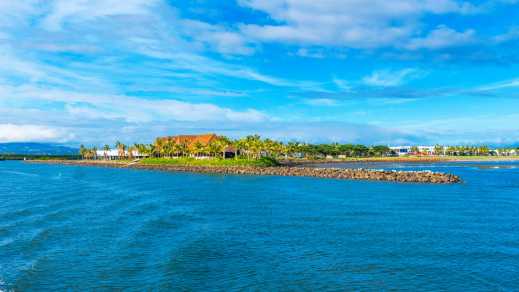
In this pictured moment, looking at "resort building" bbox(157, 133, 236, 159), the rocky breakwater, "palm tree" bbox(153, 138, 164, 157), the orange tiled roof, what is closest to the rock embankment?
the rocky breakwater

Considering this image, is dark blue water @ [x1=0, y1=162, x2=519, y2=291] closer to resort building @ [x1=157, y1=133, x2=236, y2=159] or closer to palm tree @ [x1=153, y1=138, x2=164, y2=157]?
resort building @ [x1=157, y1=133, x2=236, y2=159]

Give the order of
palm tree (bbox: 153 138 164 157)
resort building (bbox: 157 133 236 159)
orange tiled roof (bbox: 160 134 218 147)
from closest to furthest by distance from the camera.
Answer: resort building (bbox: 157 133 236 159) → palm tree (bbox: 153 138 164 157) → orange tiled roof (bbox: 160 134 218 147)

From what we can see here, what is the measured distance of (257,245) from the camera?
96.6ft

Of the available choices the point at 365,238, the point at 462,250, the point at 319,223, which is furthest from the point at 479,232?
the point at 319,223

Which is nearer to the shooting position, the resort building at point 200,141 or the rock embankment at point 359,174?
the rock embankment at point 359,174

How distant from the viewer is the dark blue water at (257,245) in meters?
22.1

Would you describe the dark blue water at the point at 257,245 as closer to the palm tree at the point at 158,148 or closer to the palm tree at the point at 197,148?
the palm tree at the point at 197,148

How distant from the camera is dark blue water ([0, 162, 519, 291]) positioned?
72.6 feet

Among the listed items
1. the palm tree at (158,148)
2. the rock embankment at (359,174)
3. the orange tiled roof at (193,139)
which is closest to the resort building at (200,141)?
the orange tiled roof at (193,139)

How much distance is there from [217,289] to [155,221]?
18362 millimetres

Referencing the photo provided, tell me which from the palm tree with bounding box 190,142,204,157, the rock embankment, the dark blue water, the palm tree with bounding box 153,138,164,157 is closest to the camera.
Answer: the dark blue water

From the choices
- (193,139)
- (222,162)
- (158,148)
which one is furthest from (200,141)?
(222,162)

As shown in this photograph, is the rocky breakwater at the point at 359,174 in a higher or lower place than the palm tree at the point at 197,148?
lower

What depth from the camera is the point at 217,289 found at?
2089cm
